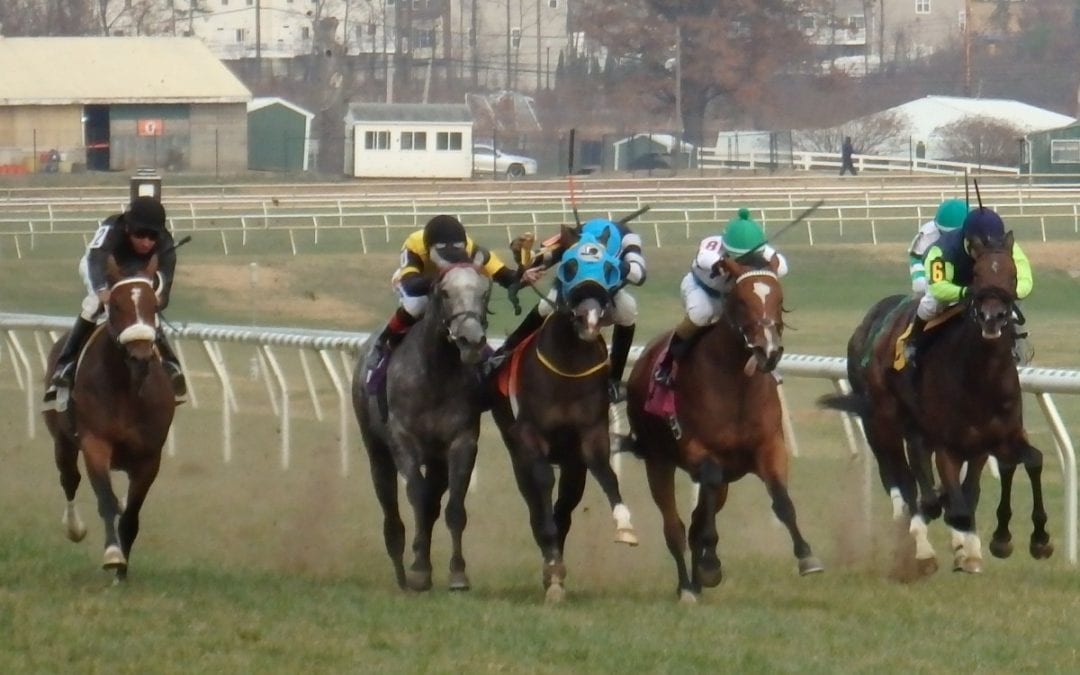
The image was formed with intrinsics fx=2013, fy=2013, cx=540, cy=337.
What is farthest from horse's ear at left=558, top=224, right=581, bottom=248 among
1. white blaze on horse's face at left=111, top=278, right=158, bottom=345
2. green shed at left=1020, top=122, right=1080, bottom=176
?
green shed at left=1020, top=122, right=1080, bottom=176

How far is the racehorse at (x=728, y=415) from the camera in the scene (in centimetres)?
741

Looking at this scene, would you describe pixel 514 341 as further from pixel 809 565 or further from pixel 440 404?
pixel 809 565

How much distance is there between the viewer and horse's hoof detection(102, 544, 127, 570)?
25.6 feet

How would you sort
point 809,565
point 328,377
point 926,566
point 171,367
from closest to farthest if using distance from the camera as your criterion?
point 809,565 → point 926,566 → point 171,367 → point 328,377

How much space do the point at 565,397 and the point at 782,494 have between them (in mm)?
917

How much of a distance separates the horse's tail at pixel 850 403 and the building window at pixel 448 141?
1580 inches

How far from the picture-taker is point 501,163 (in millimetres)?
51625

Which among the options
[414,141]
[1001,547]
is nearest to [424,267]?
[1001,547]

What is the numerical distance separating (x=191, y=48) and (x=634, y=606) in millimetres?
43922

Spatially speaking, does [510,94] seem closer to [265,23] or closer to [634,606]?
[265,23]

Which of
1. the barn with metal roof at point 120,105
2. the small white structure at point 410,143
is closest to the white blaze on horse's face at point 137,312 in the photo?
the barn with metal roof at point 120,105

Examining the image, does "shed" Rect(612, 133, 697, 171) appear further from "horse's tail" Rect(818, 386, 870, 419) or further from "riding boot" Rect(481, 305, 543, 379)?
"riding boot" Rect(481, 305, 543, 379)

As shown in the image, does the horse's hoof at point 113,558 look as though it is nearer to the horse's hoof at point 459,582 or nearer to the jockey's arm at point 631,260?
the horse's hoof at point 459,582

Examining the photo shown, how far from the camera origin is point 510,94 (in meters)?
63.8
